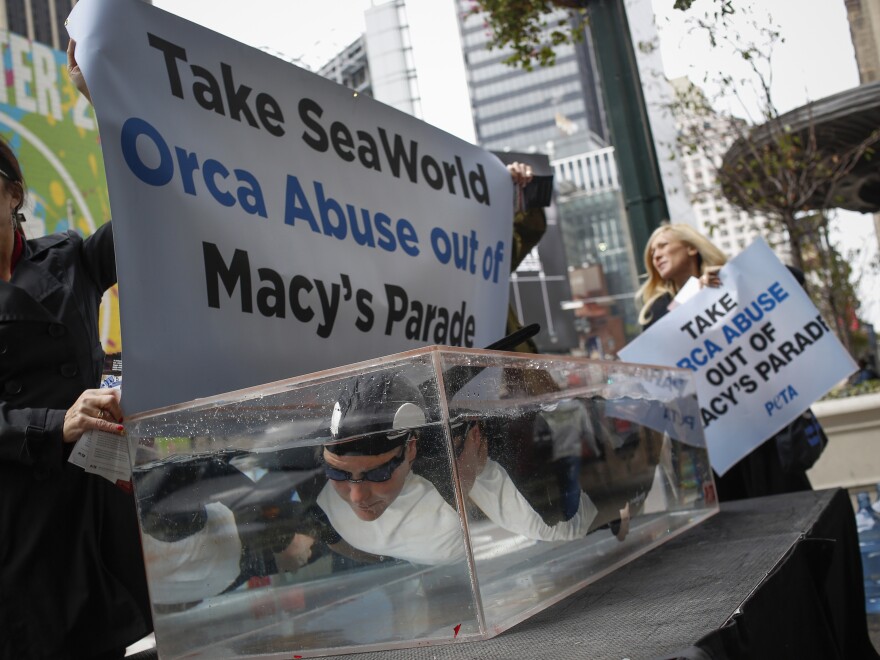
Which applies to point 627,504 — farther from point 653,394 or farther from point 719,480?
point 719,480

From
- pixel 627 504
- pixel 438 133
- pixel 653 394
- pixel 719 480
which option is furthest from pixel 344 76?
→ pixel 627 504

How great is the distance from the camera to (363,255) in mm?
1964

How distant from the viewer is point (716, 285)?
9.54ft

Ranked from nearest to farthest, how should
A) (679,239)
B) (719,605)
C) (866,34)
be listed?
(719,605), (679,239), (866,34)

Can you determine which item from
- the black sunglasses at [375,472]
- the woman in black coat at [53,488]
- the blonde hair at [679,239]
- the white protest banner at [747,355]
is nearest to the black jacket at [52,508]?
the woman in black coat at [53,488]

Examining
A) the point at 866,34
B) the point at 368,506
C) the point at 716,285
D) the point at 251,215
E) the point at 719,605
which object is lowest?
the point at 719,605

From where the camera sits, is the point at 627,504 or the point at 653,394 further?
the point at 653,394

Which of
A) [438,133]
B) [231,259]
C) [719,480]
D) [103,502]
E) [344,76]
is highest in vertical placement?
[344,76]

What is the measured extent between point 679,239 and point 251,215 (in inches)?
77.9

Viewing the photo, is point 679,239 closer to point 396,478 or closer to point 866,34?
point 396,478

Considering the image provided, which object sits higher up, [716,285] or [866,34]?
[866,34]

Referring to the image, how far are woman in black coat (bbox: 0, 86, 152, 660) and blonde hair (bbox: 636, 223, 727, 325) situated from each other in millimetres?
2206

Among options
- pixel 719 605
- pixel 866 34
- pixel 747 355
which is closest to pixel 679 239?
pixel 747 355

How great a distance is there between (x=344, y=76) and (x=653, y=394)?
9.25 ft
